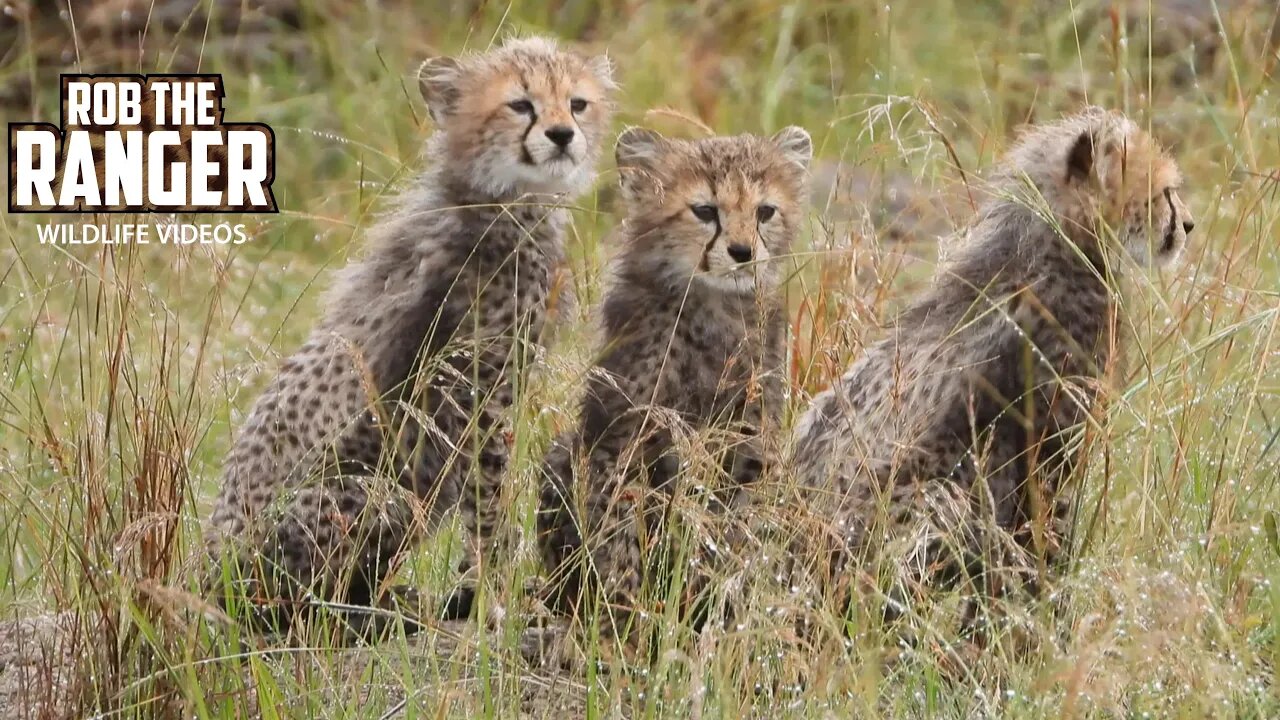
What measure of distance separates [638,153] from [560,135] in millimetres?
369

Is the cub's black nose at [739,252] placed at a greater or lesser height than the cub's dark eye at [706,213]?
lesser

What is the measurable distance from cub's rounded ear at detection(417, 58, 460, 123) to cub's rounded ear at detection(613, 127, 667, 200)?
23.7 inches

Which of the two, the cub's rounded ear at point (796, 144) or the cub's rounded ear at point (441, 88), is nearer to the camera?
the cub's rounded ear at point (796, 144)

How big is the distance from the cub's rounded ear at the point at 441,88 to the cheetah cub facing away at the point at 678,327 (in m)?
0.61

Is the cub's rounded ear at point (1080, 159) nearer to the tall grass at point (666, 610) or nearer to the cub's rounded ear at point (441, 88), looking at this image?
the tall grass at point (666, 610)

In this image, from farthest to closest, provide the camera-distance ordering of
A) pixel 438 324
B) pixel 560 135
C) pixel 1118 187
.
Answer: pixel 560 135, pixel 438 324, pixel 1118 187

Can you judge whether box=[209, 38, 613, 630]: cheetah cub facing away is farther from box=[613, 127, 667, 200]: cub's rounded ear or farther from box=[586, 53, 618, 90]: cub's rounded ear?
box=[613, 127, 667, 200]: cub's rounded ear

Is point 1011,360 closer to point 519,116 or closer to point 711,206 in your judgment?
point 711,206

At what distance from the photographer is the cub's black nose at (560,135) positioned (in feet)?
13.0

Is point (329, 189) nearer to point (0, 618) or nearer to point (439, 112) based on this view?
point (439, 112)

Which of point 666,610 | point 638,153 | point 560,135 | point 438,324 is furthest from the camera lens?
point 560,135

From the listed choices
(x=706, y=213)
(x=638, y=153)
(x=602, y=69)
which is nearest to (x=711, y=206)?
(x=706, y=213)

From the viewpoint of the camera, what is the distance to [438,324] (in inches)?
148

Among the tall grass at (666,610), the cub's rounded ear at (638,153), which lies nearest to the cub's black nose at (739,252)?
the tall grass at (666,610)
